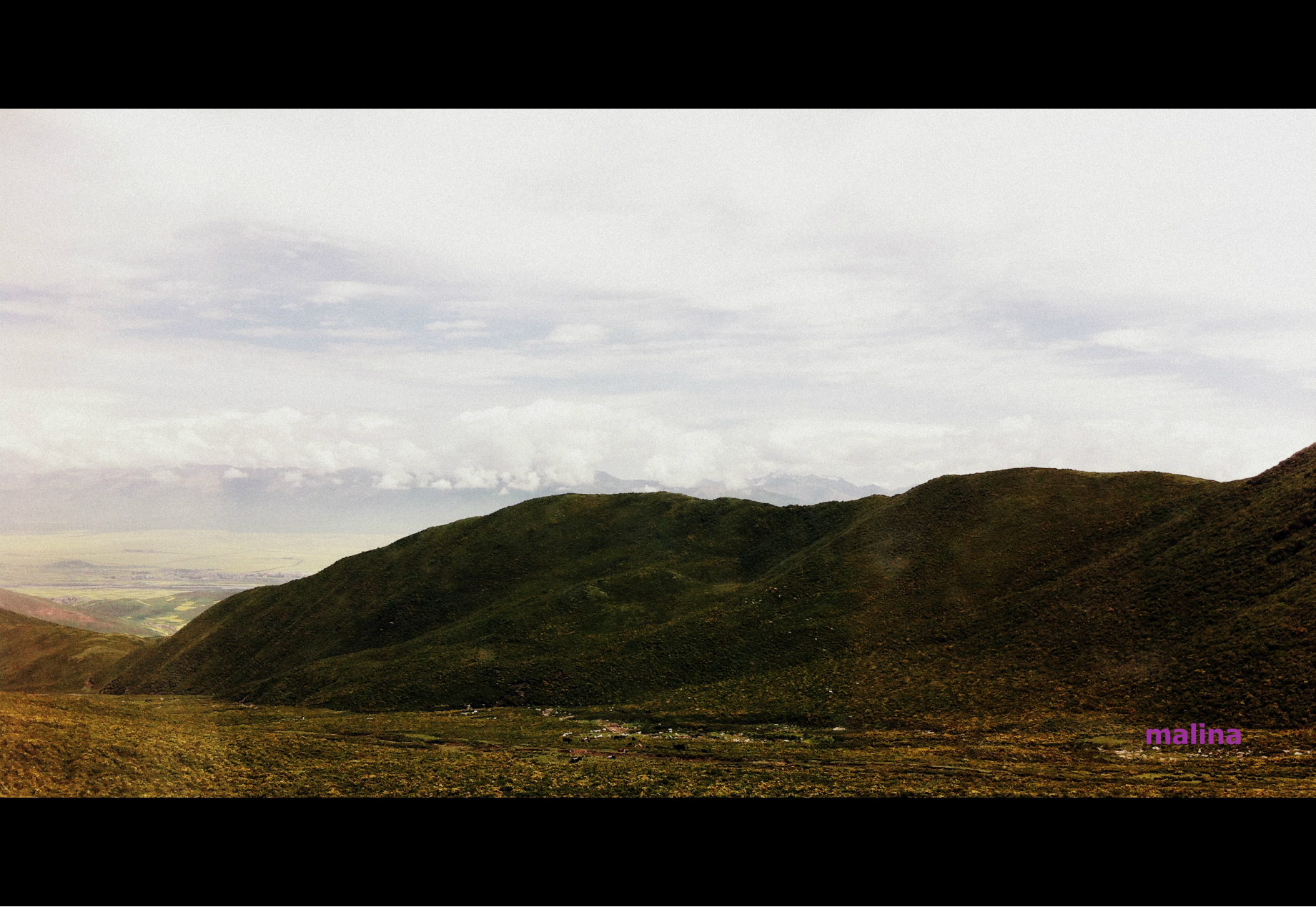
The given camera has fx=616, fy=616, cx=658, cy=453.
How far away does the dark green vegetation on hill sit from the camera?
5912 centimetres

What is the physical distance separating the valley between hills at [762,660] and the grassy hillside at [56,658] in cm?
359

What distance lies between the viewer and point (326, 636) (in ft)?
377

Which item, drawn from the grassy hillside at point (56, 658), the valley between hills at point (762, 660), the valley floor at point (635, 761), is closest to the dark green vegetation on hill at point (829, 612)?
the valley between hills at point (762, 660)

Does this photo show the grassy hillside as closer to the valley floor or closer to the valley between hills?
the valley between hills

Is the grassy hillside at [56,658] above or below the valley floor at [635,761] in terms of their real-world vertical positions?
below

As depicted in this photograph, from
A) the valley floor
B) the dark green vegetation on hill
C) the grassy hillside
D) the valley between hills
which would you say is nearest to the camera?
the valley floor

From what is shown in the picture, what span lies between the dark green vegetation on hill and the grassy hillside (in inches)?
617

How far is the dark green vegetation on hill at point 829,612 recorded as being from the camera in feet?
A: 194

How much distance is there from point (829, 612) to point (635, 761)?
43958mm

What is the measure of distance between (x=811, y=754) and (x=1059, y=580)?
46.7 m

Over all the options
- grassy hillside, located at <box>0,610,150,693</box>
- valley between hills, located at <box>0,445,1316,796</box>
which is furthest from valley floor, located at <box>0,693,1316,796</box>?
grassy hillside, located at <box>0,610,150,693</box>

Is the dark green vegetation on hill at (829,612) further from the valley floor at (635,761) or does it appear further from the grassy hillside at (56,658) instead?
the grassy hillside at (56,658)
